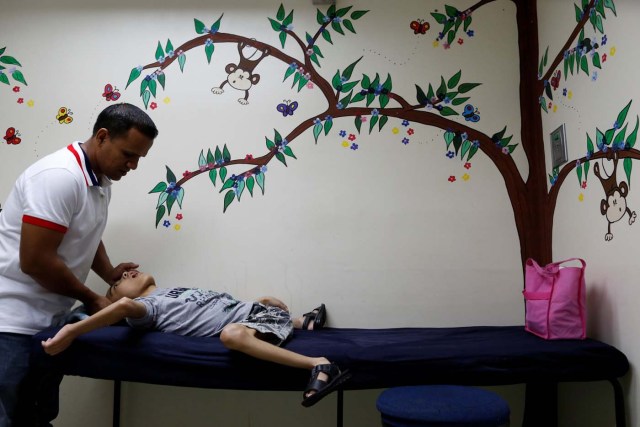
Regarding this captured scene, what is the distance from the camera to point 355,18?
274 cm

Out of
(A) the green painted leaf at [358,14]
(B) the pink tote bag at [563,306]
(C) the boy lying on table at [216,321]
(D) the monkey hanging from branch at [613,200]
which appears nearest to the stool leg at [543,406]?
(B) the pink tote bag at [563,306]

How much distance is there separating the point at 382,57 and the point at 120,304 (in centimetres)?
177

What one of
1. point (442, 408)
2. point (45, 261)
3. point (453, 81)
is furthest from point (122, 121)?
point (453, 81)

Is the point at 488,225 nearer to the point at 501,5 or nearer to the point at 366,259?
the point at 366,259

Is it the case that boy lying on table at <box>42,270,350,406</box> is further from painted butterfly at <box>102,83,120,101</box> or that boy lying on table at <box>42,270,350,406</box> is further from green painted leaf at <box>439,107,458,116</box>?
green painted leaf at <box>439,107,458,116</box>

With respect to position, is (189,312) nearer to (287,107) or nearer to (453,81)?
(287,107)

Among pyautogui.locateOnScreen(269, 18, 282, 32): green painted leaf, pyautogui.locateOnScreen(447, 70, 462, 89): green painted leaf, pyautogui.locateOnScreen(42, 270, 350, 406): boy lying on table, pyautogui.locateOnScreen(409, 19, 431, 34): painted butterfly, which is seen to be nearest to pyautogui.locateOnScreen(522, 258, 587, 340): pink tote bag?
pyautogui.locateOnScreen(42, 270, 350, 406): boy lying on table

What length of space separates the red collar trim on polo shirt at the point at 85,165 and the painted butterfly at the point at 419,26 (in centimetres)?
175

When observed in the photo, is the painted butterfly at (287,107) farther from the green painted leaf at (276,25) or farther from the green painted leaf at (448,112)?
the green painted leaf at (448,112)

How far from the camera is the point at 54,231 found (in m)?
1.82

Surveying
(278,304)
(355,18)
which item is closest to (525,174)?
(355,18)

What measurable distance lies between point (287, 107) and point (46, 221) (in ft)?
4.28

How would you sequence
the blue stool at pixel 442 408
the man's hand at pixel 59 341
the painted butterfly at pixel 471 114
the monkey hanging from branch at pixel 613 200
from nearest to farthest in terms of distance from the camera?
the blue stool at pixel 442 408, the man's hand at pixel 59 341, the monkey hanging from branch at pixel 613 200, the painted butterfly at pixel 471 114

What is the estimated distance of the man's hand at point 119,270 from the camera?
2.37 metres
